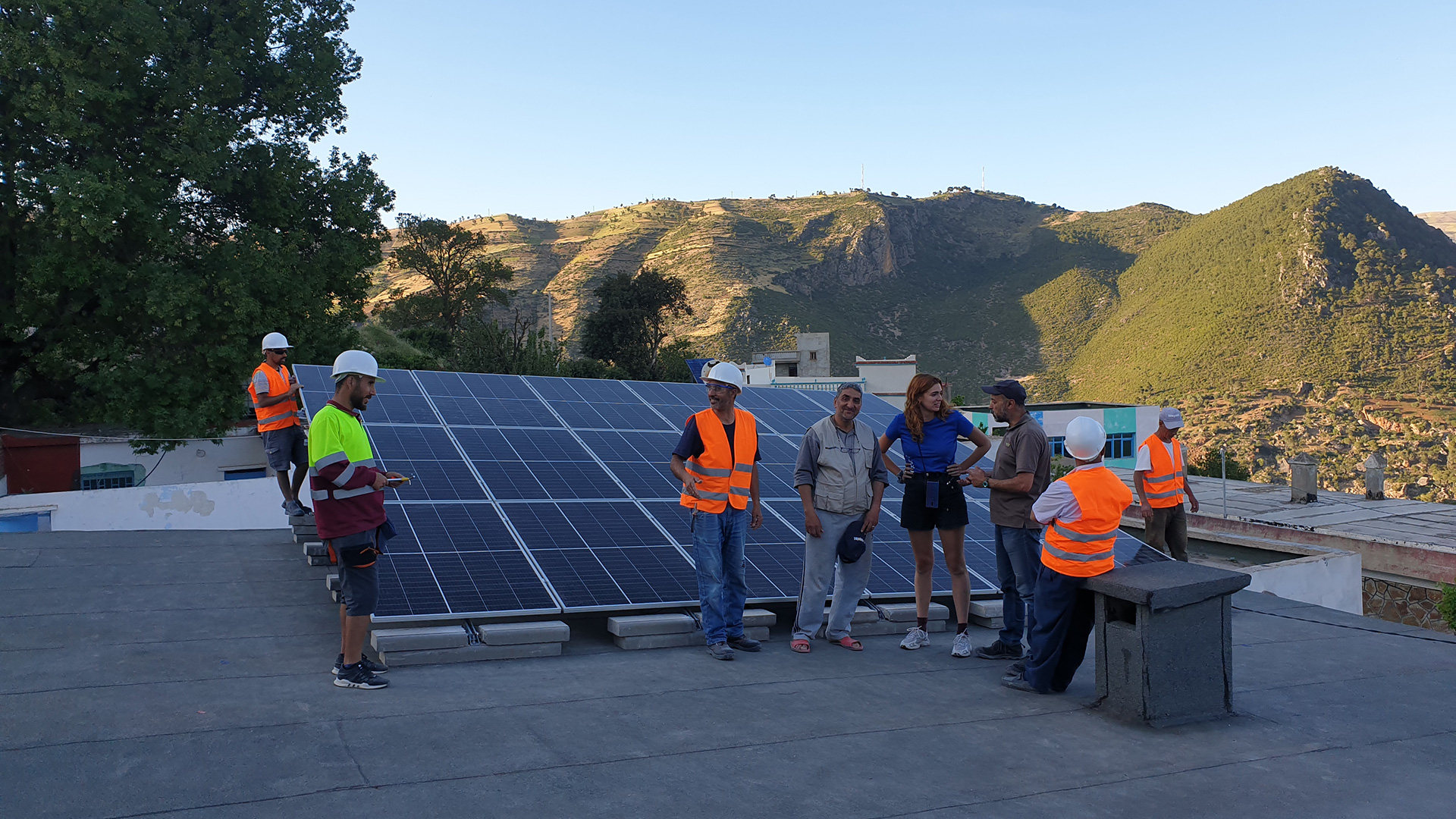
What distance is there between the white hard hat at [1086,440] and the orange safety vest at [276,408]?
7.21 m

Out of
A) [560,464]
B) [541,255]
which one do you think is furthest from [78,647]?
[541,255]

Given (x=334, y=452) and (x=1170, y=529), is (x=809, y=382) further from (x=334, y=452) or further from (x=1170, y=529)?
(x=334, y=452)

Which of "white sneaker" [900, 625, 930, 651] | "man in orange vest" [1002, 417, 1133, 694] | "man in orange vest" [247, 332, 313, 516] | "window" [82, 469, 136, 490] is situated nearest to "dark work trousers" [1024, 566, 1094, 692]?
"man in orange vest" [1002, 417, 1133, 694]

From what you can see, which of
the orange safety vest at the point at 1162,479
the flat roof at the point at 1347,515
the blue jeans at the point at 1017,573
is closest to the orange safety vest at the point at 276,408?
the blue jeans at the point at 1017,573

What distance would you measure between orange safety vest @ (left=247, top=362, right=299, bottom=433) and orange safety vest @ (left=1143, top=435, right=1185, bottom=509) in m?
8.94

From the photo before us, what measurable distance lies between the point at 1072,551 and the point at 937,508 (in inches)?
52.1

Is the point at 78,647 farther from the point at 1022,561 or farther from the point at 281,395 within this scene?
the point at 1022,561

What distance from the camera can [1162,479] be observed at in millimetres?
10344

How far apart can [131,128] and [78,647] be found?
2170cm

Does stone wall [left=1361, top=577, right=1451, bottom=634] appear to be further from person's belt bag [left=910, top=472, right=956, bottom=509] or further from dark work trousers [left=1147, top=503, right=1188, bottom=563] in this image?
person's belt bag [left=910, top=472, right=956, bottom=509]

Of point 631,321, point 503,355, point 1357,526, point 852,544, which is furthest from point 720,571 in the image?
point 631,321

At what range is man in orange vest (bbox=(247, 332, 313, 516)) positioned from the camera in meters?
8.95

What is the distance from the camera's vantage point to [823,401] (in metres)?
13.1

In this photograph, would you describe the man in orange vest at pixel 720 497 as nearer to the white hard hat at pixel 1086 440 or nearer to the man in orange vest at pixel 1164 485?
the white hard hat at pixel 1086 440
